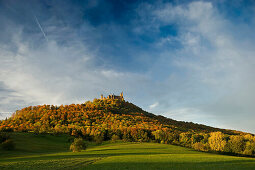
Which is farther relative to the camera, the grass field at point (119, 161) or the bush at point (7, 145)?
the bush at point (7, 145)

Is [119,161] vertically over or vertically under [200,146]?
over

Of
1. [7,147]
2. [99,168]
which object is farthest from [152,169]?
[7,147]

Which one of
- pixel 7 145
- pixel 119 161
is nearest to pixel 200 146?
pixel 119 161

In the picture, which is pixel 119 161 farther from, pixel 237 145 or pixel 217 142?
pixel 217 142

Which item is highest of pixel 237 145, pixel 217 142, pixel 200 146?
pixel 217 142

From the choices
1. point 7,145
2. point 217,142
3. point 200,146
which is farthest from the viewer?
point 200,146

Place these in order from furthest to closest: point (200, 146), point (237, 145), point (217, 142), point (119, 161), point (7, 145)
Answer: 1. point (200, 146)
2. point (217, 142)
3. point (237, 145)
4. point (7, 145)
5. point (119, 161)

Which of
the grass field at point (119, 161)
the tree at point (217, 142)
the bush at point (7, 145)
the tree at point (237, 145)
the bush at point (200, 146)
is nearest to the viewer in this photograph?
the grass field at point (119, 161)

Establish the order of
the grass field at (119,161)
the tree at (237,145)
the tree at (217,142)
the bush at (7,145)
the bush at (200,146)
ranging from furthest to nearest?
the bush at (200,146)
the tree at (217,142)
the tree at (237,145)
the bush at (7,145)
the grass field at (119,161)

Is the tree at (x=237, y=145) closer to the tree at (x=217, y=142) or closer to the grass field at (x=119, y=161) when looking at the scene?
the tree at (x=217, y=142)

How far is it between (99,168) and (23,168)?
13455 mm

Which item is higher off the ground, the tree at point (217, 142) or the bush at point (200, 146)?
the tree at point (217, 142)

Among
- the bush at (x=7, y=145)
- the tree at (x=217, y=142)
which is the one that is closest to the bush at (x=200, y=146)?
the tree at (x=217, y=142)

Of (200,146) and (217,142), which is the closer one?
(217,142)
